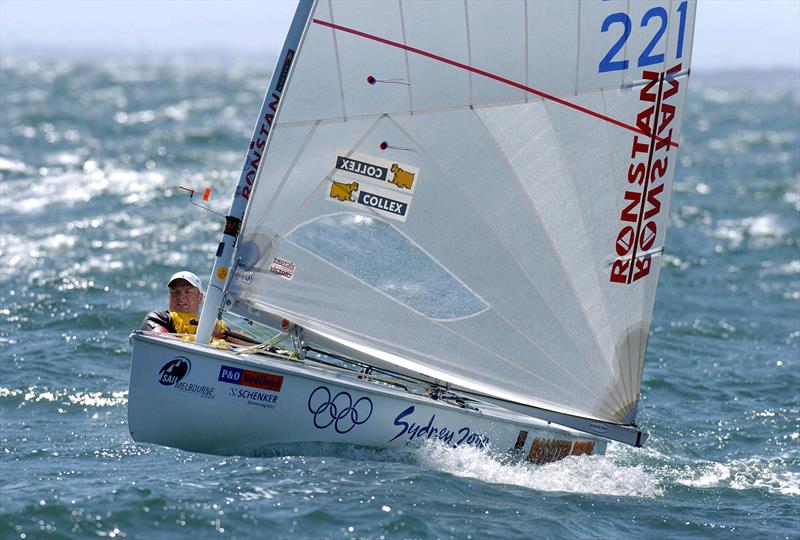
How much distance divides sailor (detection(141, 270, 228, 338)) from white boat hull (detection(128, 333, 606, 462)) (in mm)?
900

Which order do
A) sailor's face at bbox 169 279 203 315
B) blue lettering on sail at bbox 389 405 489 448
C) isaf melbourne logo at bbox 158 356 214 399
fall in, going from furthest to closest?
sailor's face at bbox 169 279 203 315 < blue lettering on sail at bbox 389 405 489 448 < isaf melbourne logo at bbox 158 356 214 399

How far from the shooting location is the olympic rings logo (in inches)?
285

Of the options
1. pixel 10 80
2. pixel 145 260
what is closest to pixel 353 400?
pixel 145 260

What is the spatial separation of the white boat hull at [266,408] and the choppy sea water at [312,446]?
0.13 m

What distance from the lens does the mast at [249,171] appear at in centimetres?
699

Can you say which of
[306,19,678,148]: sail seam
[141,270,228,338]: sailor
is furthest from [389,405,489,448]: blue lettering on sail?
[306,19,678,148]: sail seam

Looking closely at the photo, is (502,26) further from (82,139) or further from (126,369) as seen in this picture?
(82,139)

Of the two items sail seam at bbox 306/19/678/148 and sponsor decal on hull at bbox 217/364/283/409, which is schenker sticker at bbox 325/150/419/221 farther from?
sponsor decal on hull at bbox 217/364/283/409

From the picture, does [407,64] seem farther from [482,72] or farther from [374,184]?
[374,184]

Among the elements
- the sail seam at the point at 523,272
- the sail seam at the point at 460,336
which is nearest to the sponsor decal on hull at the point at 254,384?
the sail seam at the point at 460,336

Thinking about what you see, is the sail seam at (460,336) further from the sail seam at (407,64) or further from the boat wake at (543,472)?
the sail seam at (407,64)

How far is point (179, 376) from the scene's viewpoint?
7.08 m

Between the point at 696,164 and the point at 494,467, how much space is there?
21204 mm

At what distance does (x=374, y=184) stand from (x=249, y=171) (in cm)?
77
